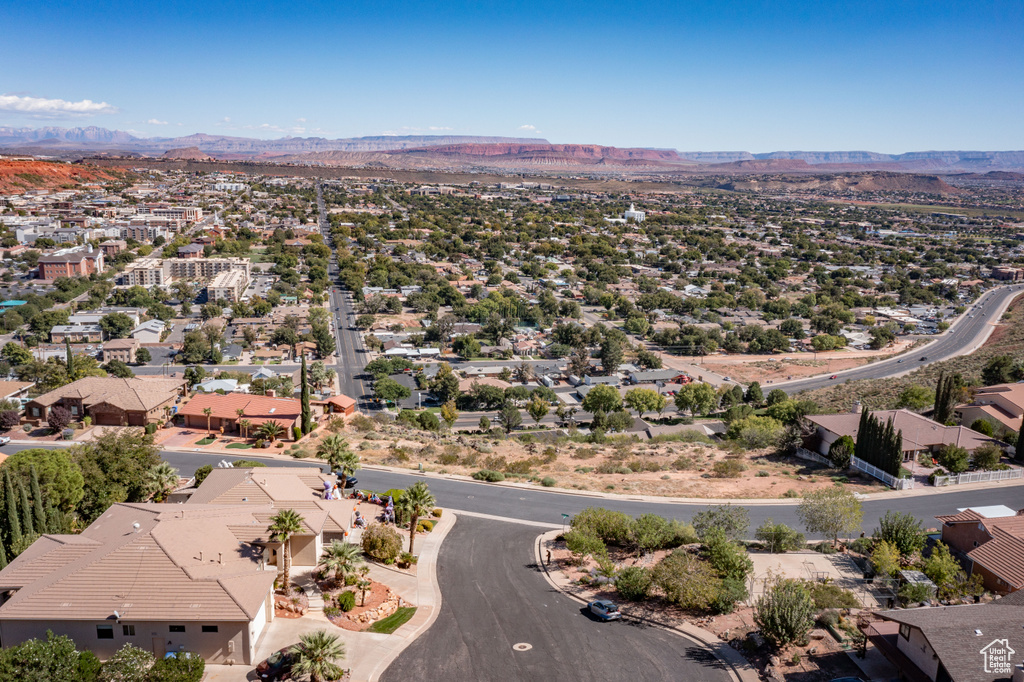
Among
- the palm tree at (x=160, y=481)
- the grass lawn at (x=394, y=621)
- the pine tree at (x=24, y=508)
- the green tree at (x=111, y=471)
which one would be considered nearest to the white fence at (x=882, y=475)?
the grass lawn at (x=394, y=621)

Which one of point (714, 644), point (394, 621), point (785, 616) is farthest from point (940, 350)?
point (394, 621)

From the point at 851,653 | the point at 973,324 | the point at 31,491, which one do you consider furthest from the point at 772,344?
the point at 31,491

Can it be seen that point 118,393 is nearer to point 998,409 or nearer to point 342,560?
point 342,560

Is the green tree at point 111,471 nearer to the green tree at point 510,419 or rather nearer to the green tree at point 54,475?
the green tree at point 54,475

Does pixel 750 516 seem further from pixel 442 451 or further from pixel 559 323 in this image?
A: pixel 559 323

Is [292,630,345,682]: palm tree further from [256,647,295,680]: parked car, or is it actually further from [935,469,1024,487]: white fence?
[935,469,1024,487]: white fence

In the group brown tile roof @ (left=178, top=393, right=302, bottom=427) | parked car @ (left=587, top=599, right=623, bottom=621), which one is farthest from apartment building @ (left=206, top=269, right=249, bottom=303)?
parked car @ (left=587, top=599, right=623, bottom=621)

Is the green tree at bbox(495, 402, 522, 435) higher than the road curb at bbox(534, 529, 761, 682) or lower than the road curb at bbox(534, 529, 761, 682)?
lower
